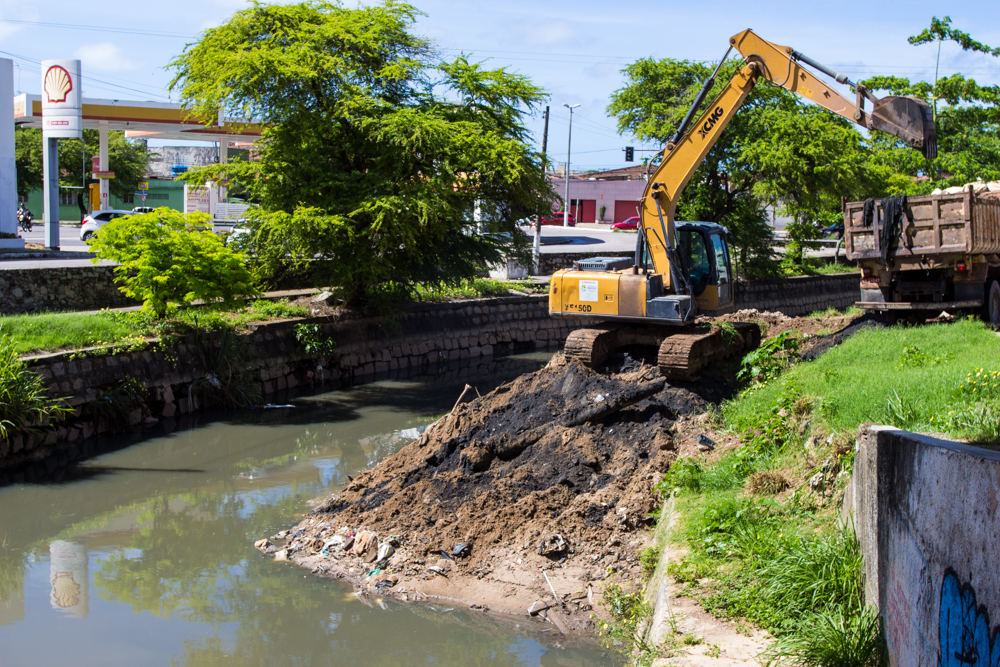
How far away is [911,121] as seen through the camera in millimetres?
10750

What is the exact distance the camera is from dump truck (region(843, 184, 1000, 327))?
14000 millimetres

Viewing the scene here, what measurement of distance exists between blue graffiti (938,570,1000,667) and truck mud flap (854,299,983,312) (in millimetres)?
11327

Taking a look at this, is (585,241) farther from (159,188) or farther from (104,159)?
(159,188)

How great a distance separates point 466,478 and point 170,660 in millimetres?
3749

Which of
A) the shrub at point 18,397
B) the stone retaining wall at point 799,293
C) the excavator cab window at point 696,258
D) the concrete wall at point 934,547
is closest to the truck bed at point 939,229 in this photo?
the excavator cab window at point 696,258

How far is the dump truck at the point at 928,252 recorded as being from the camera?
45.9 ft

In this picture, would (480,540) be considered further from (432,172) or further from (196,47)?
(196,47)

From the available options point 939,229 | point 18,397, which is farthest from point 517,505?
point 939,229

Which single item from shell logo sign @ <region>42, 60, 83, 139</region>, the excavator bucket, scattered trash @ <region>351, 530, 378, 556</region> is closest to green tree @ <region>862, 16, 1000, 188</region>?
the excavator bucket

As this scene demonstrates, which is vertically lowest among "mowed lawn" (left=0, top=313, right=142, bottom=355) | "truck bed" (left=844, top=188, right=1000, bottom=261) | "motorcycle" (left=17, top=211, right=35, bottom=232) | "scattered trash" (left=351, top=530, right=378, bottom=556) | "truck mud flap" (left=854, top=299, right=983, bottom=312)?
"scattered trash" (left=351, top=530, right=378, bottom=556)

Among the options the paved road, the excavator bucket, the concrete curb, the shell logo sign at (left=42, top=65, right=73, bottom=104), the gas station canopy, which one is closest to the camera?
the concrete curb

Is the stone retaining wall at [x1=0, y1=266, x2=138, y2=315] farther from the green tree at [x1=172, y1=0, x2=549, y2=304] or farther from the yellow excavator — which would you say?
the yellow excavator

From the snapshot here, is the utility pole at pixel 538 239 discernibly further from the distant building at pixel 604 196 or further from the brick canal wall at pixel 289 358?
the distant building at pixel 604 196

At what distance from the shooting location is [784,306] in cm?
3241
